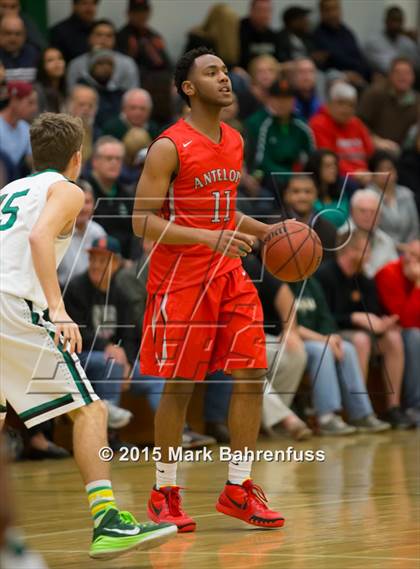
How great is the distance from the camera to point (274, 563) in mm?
5012

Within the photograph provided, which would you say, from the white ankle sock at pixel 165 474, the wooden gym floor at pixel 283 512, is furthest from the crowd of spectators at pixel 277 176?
the white ankle sock at pixel 165 474

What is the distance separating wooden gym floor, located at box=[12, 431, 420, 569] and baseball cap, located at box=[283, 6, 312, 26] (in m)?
7.33

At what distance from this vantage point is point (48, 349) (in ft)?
16.4

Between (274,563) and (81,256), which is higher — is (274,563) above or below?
above

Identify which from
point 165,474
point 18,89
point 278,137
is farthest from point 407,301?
point 165,474

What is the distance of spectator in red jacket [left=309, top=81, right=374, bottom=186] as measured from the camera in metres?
13.4

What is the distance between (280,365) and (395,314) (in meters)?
1.65

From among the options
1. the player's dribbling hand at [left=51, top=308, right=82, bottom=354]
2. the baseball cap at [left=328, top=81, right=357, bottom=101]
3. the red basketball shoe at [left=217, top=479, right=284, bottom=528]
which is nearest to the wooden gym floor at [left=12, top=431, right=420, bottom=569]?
the red basketball shoe at [left=217, top=479, right=284, bottom=528]

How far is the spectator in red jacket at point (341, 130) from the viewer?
13.4 m

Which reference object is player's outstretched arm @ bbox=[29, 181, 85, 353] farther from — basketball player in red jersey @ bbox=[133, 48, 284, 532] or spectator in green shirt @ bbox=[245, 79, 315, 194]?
spectator in green shirt @ bbox=[245, 79, 315, 194]

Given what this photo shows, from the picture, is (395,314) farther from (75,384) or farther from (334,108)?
(75,384)

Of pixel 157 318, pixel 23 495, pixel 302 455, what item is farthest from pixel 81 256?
pixel 157 318

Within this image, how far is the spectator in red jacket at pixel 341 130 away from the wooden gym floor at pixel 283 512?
468 cm

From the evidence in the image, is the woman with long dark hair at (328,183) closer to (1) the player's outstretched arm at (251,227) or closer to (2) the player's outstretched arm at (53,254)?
(1) the player's outstretched arm at (251,227)
